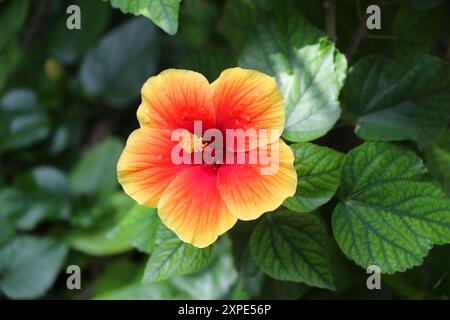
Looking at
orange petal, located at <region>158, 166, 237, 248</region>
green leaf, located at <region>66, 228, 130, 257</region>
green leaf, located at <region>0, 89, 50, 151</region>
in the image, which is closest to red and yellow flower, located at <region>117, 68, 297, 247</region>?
orange petal, located at <region>158, 166, 237, 248</region>

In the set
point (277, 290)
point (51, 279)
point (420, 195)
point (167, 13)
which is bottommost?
point (51, 279)

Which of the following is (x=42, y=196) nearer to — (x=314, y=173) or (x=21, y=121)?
(x=21, y=121)

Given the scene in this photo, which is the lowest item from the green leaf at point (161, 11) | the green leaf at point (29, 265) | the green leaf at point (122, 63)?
the green leaf at point (29, 265)

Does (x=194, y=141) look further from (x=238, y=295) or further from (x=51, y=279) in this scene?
(x=51, y=279)

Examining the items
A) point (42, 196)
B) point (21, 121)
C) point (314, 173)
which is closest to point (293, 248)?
point (314, 173)

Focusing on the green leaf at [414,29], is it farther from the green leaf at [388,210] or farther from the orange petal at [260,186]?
the orange petal at [260,186]

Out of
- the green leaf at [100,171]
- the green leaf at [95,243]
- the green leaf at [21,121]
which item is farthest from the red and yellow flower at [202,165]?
the green leaf at [21,121]

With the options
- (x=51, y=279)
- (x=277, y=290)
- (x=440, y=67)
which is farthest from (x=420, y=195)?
(x=51, y=279)

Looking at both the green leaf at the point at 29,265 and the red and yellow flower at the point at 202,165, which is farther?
the green leaf at the point at 29,265
